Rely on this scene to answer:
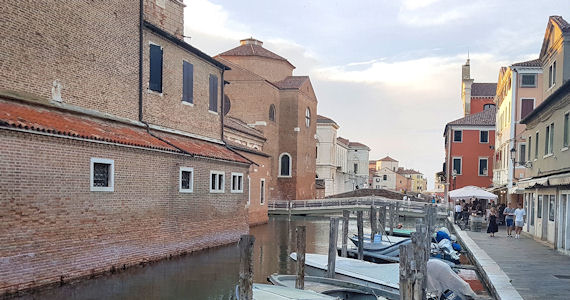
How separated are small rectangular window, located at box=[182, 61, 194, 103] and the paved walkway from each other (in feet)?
37.0

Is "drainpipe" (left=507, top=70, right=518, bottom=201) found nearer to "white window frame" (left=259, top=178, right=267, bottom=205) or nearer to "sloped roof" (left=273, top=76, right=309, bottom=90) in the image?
"white window frame" (left=259, top=178, right=267, bottom=205)

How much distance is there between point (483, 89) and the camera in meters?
53.6

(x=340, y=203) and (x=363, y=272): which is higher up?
(x=363, y=272)

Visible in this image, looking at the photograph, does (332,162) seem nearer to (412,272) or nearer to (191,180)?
(191,180)

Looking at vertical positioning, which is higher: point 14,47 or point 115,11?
point 115,11

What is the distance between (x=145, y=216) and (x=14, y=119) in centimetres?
496

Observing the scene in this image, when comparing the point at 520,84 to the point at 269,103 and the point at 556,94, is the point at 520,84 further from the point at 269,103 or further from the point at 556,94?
the point at 269,103

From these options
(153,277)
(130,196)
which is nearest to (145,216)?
(130,196)

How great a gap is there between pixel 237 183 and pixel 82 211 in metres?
9.23

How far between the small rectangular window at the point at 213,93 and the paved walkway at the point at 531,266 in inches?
445

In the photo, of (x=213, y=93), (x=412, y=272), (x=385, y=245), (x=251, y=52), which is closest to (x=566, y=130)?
(x=385, y=245)

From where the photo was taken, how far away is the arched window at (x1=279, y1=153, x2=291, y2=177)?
151ft

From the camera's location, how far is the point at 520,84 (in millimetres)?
29188

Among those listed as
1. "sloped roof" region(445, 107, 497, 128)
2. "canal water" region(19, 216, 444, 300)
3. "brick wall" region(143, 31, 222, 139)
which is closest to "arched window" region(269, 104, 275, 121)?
"sloped roof" region(445, 107, 497, 128)
